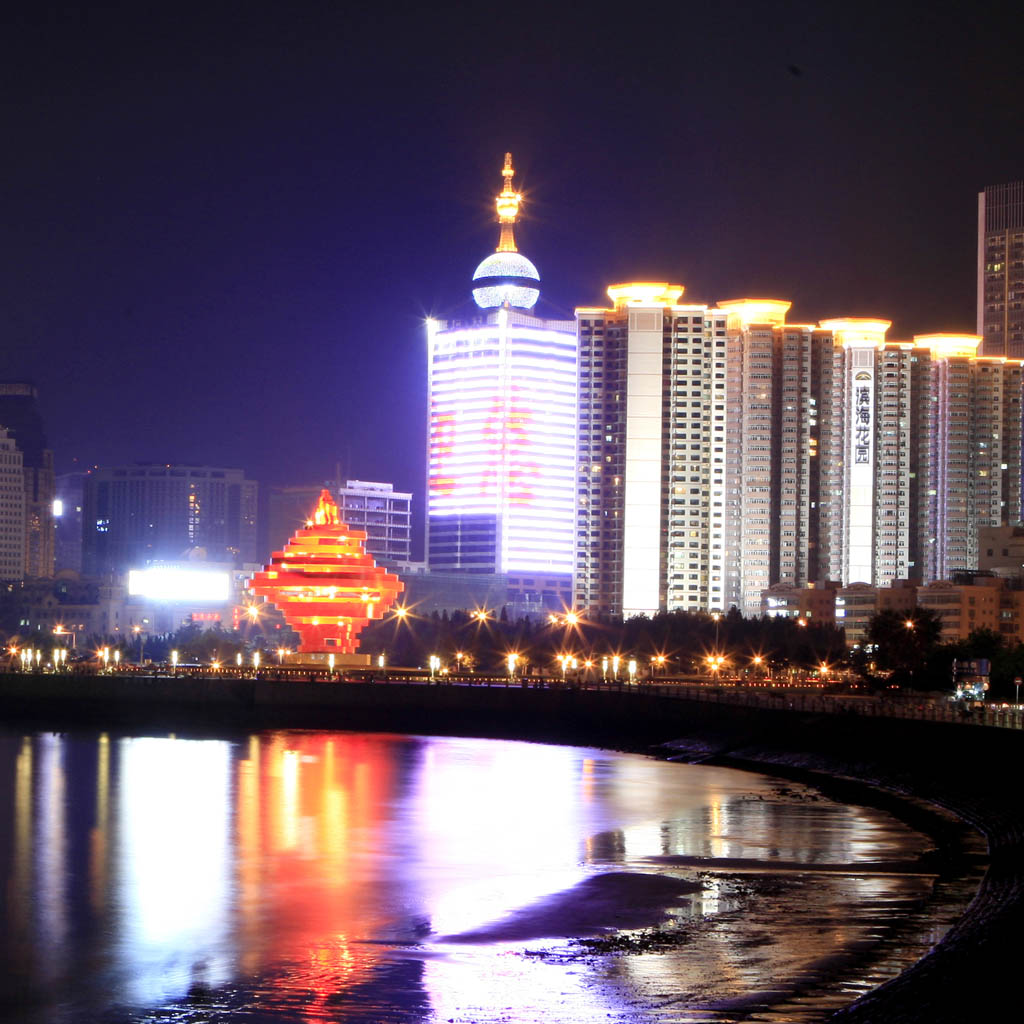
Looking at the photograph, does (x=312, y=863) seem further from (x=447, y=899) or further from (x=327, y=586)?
(x=327, y=586)

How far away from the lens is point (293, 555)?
145375 mm

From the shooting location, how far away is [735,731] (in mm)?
85375

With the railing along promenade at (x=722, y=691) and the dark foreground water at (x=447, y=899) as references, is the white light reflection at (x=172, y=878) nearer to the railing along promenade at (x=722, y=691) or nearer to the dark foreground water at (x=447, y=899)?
the dark foreground water at (x=447, y=899)

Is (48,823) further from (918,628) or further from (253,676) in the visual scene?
(918,628)

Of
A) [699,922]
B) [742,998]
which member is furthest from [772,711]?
[742,998]

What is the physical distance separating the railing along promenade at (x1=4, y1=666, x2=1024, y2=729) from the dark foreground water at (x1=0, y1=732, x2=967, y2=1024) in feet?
29.3

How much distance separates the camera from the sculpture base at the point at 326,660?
469ft

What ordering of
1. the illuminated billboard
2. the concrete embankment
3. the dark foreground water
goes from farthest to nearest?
the illuminated billboard < the dark foreground water < the concrete embankment

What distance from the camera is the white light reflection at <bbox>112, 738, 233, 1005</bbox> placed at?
34.7 m

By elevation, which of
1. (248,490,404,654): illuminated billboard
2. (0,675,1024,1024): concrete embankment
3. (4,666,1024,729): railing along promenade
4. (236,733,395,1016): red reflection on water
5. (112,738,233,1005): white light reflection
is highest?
(248,490,404,654): illuminated billboard

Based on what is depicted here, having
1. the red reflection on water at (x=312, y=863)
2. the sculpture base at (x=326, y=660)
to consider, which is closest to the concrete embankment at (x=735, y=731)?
the red reflection on water at (x=312, y=863)

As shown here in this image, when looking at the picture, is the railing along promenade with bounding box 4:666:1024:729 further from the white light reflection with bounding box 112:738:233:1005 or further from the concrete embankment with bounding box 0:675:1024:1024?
the white light reflection with bounding box 112:738:233:1005

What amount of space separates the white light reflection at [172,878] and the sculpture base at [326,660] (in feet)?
201

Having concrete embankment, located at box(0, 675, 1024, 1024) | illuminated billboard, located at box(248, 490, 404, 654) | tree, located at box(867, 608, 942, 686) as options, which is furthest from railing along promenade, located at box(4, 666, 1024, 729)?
illuminated billboard, located at box(248, 490, 404, 654)
